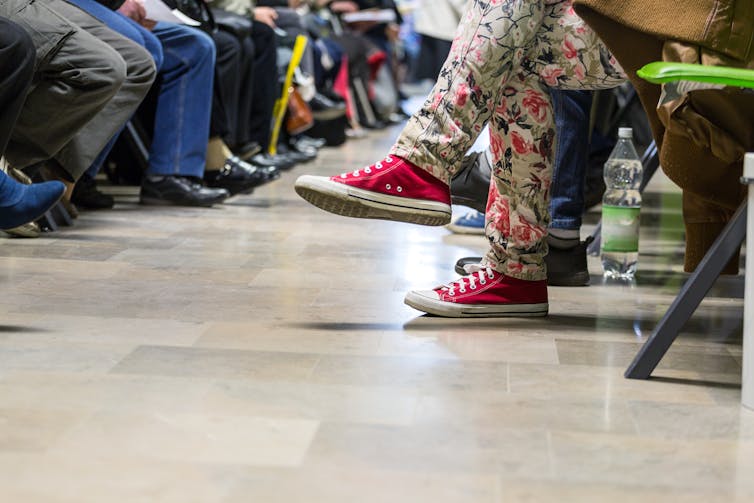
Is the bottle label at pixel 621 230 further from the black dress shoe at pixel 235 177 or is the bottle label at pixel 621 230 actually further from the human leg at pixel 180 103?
the black dress shoe at pixel 235 177

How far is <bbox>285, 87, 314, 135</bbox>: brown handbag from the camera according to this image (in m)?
5.14

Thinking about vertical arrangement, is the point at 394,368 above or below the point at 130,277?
above

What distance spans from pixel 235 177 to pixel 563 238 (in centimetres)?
175

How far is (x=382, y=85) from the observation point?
25.5 ft

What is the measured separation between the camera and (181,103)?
3.43 meters

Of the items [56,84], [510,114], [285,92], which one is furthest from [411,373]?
[285,92]

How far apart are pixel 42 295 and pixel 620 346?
103 centimetres

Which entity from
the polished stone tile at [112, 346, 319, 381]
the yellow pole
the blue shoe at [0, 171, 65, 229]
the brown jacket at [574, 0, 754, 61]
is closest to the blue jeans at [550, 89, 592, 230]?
the brown jacket at [574, 0, 754, 61]

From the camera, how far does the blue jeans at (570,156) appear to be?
2324mm

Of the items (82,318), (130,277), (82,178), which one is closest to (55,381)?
(82,318)

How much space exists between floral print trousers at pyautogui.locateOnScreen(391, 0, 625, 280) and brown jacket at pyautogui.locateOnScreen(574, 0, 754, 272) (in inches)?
6.3

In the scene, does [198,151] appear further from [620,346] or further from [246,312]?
[620,346]

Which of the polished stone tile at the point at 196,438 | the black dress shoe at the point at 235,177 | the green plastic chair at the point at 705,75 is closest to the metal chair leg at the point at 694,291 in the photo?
the green plastic chair at the point at 705,75

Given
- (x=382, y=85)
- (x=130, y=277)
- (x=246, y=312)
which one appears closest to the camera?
(x=246, y=312)
